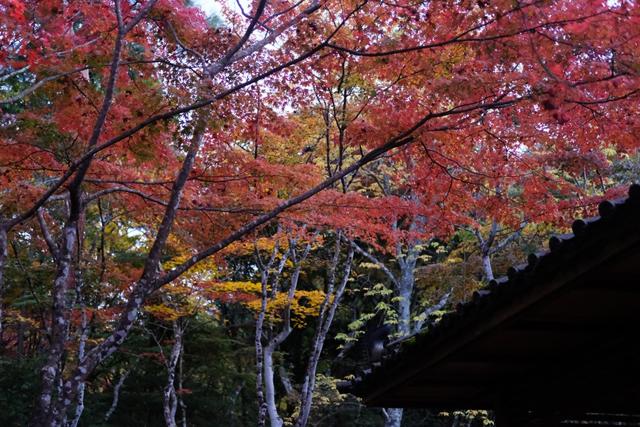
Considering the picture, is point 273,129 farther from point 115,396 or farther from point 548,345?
point 115,396

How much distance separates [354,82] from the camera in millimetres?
9000

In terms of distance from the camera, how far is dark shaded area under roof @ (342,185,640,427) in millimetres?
2627

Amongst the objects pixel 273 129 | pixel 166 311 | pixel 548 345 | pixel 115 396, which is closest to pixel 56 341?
pixel 273 129

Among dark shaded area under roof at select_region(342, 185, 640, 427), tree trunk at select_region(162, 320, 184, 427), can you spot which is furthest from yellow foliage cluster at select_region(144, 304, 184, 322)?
dark shaded area under roof at select_region(342, 185, 640, 427)

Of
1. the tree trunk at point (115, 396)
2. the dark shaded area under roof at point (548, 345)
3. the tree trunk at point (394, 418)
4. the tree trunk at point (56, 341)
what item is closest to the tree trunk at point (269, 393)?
the tree trunk at point (394, 418)

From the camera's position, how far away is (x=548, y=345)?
371 cm

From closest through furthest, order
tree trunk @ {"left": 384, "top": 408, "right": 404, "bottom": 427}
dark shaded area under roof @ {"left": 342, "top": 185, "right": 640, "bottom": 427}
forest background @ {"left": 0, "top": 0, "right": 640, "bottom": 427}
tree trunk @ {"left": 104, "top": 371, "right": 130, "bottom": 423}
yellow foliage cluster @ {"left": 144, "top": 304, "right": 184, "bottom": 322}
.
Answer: dark shaded area under roof @ {"left": 342, "top": 185, "right": 640, "bottom": 427} < forest background @ {"left": 0, "top": 0, "right": 640, "bottom": 427} < yellow foliage cluster @ {"left": 144, "top": 304, "right": 184, "bottom": 322} < tree trunk @ {"left": 384, "top": 408, "right": 404, "bottom": 427} < tree trunk @ {"left": 104, "top": 371, "right": 130, "bottom": 423}

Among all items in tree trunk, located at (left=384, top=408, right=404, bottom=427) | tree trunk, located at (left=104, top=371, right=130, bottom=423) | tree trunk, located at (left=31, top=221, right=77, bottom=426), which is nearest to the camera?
tree trunk, located at (left=31, top=221, right=77, bottom=426)

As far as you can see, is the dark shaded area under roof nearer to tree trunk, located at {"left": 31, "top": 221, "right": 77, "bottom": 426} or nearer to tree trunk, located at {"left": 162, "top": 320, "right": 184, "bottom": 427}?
tree trunk, located at {"left": 31, "top": 221, "right": 77, "bottom": 426}

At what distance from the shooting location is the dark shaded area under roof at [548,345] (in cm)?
263

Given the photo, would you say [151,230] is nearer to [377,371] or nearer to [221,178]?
[221,178]

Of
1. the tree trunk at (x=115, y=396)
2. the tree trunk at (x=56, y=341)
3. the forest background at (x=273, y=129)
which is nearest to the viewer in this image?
the forest background at (x=273, y=129)

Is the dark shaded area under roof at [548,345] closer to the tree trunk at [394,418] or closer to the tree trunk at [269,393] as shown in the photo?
the tree trunk at [269,393]

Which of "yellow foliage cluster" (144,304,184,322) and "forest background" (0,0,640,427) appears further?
"yellow foliage cluster" (144,304,184,322)
